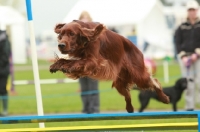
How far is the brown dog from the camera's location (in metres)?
5.36

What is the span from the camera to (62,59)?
542 centimetres

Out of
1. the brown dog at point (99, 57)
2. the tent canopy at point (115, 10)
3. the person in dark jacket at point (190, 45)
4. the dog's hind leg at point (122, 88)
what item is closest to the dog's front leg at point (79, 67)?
the brown dog at point (99, 57)

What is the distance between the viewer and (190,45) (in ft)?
30.9

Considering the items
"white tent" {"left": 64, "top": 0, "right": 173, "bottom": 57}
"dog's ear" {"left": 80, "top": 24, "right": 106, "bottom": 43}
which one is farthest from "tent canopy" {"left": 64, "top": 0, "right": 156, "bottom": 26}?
"dog's ear" {"left": 80, "top": 24, "right": 106, "bottom": 43}

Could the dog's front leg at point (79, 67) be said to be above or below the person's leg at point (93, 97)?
above

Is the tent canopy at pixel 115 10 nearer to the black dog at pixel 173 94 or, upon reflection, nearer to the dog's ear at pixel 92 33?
the black dog at pixel 173 94

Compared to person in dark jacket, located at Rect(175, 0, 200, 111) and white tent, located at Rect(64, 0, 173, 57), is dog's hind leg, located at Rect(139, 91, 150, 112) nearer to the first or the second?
person in dark jacket, located at Rect(175, 0, 200, 111)

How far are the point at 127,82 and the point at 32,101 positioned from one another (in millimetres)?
7261

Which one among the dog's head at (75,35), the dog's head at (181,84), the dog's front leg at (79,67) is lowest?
the dog's head at (181,84)

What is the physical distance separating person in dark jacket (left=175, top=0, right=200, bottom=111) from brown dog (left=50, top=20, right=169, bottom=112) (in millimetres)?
3087

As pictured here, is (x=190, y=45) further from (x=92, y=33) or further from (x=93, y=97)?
(x=92, y=33)

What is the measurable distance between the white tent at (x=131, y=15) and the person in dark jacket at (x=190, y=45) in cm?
1610

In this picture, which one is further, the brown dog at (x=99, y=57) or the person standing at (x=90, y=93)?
the person standing at (x=90, y=93)

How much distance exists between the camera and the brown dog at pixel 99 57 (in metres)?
5.36
